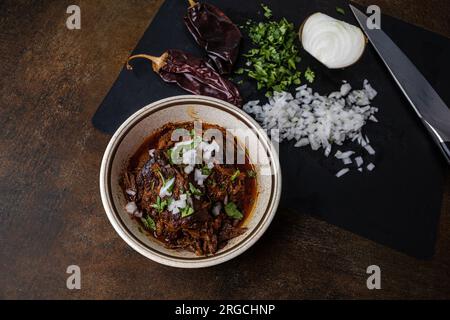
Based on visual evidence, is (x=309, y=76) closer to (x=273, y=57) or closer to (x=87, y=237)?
(x=273, y=57)

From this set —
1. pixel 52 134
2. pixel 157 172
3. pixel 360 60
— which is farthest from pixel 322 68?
pixel 52 134

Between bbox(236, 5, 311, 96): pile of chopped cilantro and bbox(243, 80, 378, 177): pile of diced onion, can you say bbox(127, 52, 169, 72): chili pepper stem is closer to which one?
bbox(236, 5, 311, 96): pile of chopped cilantro

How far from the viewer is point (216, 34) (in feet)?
12.3

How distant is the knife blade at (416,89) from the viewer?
149 inches

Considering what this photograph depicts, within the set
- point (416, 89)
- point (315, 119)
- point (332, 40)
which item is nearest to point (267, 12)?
point (332, 40)

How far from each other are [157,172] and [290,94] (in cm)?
125

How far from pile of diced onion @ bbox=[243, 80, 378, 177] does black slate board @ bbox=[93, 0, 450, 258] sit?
0.07 m

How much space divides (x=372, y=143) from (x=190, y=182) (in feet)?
5.04

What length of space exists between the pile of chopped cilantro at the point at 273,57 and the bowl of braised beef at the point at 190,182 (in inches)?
25.0

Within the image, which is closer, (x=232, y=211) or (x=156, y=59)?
(x=232, y=211)

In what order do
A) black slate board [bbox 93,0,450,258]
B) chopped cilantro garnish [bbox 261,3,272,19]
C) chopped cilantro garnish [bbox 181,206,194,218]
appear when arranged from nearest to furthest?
chopped cilantro garnish [bbox 181,206,194,218] → black slate board [bbox 93,0,450,258] → chopped cilantro garnish [bbox 261,3,272,19]

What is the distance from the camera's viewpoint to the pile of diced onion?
3699 millimetres

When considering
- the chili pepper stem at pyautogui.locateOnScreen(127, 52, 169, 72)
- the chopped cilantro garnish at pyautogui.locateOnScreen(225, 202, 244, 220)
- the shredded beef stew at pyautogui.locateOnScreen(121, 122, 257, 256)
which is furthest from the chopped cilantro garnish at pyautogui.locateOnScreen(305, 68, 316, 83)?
the chopped cilantro garnish at pyautogui.locateOnScreen(225, 202, 244, 220)
